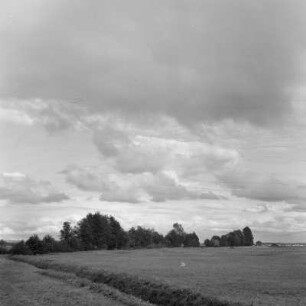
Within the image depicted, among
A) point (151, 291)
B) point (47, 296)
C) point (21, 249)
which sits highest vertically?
point (21, 249)

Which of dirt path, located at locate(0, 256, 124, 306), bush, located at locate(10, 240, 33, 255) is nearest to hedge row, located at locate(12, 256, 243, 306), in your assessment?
dirt path, located at locate(0, 256, 124, 306)

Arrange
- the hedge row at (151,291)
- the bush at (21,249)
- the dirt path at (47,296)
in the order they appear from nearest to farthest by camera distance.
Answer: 1. the hedge row at (151,291)
2. the dirt path at (47,296)
3. the bush at (21,249)

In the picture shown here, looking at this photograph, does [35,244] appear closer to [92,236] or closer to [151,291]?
[92,236]

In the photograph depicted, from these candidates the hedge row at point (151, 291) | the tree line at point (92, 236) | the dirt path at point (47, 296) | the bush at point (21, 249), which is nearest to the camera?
the hedge row at point (151, 291)

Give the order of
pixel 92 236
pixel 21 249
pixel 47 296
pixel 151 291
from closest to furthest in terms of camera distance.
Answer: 1. pixel 47 296
2. pixel 151 291
3. pixel 21 249
4. pixel 92 236

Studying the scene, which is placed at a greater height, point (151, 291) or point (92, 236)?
point (92, 236)

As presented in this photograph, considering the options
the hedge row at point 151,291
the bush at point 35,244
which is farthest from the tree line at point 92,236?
the hedge row at point 151,291

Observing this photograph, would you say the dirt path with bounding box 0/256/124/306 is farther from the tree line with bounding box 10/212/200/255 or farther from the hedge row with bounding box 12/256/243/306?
the tree line with bounding box 10/212/200/255

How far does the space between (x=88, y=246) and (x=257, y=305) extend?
147 metres

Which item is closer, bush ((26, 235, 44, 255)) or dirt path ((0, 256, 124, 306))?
dirt path ((0, 256, 124, 306))

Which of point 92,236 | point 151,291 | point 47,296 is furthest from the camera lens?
point 92,236

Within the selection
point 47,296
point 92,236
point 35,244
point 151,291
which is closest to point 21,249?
point 35,244

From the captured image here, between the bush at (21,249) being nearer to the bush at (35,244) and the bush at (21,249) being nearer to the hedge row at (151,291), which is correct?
the bush at (35,244)

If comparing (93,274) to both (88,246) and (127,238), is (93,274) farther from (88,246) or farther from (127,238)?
(127,238)
